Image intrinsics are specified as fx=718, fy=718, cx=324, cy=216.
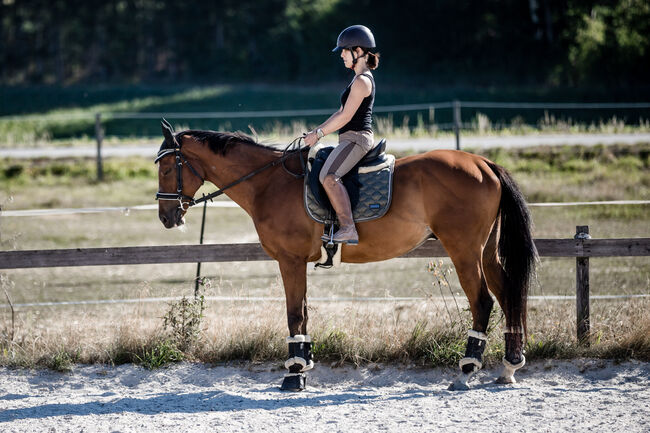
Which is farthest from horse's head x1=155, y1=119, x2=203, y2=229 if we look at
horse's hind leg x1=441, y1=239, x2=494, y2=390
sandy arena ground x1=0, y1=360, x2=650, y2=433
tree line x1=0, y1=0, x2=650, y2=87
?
tree line x1=0, y1=0, x2=650, y2=87

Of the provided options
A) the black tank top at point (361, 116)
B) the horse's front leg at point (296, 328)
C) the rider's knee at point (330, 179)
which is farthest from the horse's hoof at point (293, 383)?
the black tank top at point (361, 116)

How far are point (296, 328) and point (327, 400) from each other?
2.21 ft

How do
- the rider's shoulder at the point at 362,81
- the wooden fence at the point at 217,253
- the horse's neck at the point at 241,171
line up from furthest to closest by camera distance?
the wooden fence at the point at 217,253
the horse's neck at the point at 241,171
the rider's shoulder at the point at 362,81

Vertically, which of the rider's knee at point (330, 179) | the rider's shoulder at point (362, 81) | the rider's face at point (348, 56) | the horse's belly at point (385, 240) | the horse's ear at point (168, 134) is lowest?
the horse's belly at point (385, 240)

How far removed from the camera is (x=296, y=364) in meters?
6.05

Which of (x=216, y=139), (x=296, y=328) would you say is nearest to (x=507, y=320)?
(x=296, y=328)

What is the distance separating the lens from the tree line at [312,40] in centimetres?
3388

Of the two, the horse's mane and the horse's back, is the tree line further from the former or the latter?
the horse's mane

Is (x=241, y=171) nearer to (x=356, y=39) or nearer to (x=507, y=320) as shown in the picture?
(x=356, y=39)

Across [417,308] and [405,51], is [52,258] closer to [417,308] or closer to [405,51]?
[417,308]

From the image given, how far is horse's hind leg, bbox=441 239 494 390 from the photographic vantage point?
5.98 metres

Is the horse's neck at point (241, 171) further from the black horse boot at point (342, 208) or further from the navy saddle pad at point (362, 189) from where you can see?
the black horse boot at point (342, 208)

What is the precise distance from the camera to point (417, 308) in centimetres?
779

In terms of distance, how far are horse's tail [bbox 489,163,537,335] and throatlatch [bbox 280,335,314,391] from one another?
1752 mm
